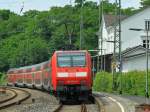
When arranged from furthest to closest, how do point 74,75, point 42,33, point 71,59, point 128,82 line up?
1. point 42,33
2. point 128,82
3. point 71,59
4. point 74,75

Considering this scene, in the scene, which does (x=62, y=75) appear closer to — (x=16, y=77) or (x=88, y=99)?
(x=88, y=99)

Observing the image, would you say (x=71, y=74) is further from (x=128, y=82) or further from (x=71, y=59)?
(x=128, y=82)

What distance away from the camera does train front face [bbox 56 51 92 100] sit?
32.5 m

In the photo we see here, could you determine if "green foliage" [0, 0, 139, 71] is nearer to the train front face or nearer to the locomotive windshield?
the locomotive windshield

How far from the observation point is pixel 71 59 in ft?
109

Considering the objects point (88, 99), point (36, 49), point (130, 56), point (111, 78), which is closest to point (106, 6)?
point (36, 49)

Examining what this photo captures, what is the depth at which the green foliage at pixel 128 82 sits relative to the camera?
42531 mm

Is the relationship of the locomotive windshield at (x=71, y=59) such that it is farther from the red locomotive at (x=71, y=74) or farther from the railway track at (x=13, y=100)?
the railway track at (x=13, y=100)

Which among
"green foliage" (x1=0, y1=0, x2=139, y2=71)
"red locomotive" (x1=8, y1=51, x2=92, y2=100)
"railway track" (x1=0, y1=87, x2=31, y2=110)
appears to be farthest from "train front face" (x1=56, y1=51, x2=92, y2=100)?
"green foliage" (x1=0, y1=0, x2=139, y2=71)

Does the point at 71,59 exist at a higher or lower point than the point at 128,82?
higher

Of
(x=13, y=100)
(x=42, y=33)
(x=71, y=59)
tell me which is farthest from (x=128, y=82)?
(x=42, y=33)

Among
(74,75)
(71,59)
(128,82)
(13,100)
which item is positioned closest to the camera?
(74,75)

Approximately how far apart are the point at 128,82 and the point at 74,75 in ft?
44.2

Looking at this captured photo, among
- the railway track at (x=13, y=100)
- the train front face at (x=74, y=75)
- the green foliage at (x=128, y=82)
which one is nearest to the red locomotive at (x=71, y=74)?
the train front face at (x=74, y=75)
